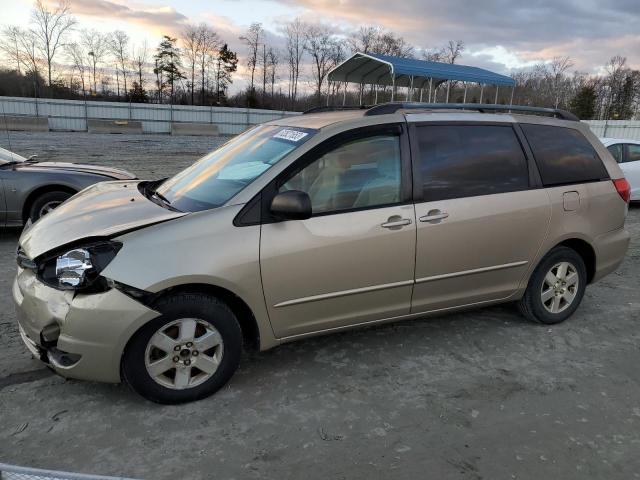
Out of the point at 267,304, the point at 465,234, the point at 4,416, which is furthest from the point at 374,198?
the point at 4,416

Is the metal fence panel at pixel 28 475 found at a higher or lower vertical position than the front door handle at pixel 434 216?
lower

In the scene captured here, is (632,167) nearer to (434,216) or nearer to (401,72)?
(401,72)

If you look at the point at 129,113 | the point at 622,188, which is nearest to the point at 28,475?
the point at 622,188

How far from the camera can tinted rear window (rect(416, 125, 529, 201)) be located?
3.68 meters

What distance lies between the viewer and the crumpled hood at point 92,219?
301 centimetres

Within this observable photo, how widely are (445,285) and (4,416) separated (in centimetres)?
296

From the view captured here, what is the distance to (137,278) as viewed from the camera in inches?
110

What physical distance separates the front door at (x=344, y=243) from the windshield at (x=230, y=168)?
253 mm

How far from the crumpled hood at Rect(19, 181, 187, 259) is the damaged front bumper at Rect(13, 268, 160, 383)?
0.32 meters

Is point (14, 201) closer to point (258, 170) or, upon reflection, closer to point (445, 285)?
point (258, 170)

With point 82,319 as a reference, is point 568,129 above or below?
above

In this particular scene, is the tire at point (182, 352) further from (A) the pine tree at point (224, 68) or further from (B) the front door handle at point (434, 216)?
(A) the pine tree at point (224, 68)

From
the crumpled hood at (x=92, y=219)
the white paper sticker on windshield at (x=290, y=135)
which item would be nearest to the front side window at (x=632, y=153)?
the white paper sticker on windshield at (x=290, y=135)

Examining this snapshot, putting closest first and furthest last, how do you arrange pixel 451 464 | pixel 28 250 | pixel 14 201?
pixel 451 464 → pixel 28 250 → pixel 14 201
